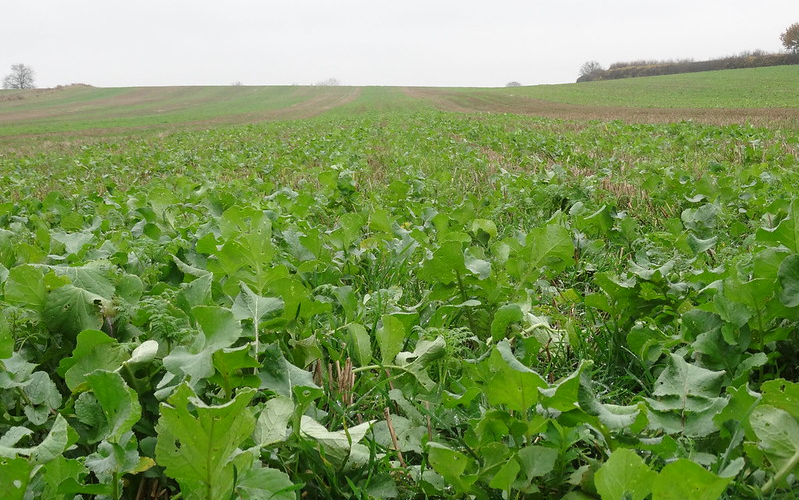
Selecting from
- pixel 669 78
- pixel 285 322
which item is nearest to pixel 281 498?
pixel 285 322

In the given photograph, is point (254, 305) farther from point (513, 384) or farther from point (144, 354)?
point (513, 384)

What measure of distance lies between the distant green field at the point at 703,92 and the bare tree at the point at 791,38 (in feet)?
85.4

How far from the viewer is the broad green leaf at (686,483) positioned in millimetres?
824

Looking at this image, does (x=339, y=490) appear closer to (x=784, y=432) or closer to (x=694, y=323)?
(x=784, y=432)

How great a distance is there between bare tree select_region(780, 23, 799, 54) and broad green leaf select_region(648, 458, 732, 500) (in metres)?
89.2

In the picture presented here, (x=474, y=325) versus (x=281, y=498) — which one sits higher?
(x=281, y=498)

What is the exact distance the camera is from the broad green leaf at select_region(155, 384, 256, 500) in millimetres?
895

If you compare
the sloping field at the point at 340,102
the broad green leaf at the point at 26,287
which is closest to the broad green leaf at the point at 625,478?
the broad green leaf at the point at 26,287

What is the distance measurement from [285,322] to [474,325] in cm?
80

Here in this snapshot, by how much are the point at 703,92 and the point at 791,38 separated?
4708 cm

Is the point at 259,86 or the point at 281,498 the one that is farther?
the point at 259,86

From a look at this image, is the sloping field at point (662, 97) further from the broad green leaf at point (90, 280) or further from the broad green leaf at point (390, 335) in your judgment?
the broad green leaf at point (90, 280)

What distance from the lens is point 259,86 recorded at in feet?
243

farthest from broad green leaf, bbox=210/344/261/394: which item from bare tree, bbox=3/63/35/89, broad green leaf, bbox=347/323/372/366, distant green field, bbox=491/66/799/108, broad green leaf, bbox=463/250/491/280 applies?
bare tree, bbox=3/63/35/89
